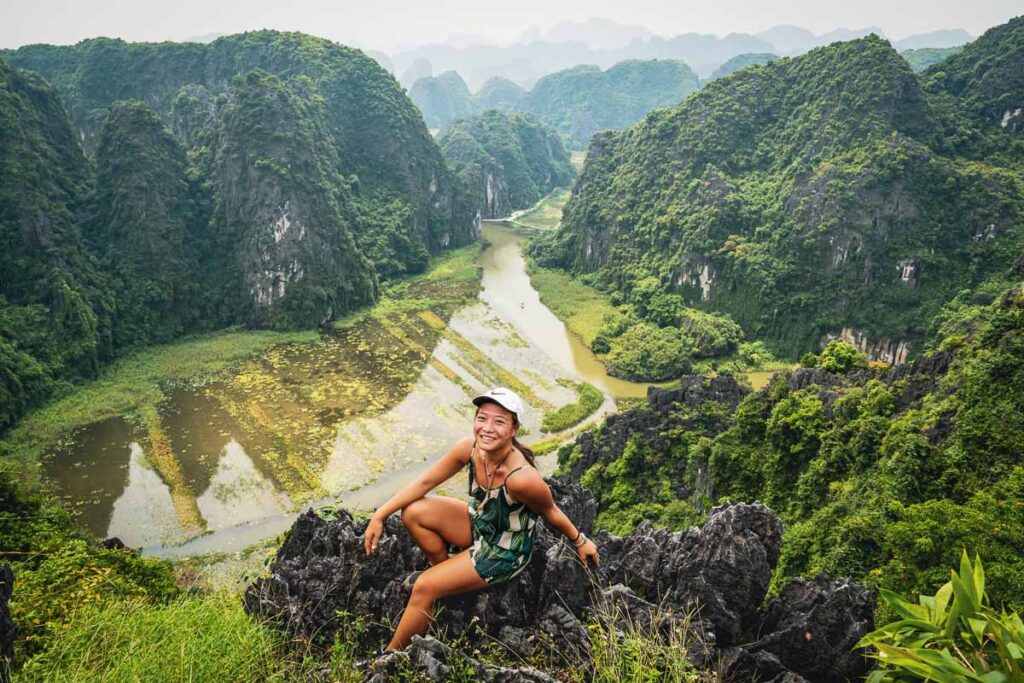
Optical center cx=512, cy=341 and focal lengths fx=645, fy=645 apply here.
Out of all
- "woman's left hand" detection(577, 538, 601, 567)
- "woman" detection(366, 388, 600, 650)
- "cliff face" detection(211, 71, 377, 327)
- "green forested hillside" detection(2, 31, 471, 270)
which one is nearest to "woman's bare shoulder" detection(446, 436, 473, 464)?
"woman" detection(366, 388, 600, 650)

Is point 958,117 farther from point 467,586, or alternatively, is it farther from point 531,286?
point 467,586

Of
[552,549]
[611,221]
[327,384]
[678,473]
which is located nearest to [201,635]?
[552,549]

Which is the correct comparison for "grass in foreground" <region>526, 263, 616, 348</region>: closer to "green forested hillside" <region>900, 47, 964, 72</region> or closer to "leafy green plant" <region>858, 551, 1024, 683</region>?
"leafy green plant" <region>858, 551, 1024, 683</region>

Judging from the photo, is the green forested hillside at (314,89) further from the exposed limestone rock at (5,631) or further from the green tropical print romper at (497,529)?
the green tropical print romper at (497,529)

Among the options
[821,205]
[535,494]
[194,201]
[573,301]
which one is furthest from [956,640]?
[194,201]

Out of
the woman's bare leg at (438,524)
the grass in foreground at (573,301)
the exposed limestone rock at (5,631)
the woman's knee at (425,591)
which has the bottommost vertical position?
the grass in foreground at (573,301)

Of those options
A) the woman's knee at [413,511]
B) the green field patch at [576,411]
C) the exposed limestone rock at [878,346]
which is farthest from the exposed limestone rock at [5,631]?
the exposed limestone rock at [878,346]
